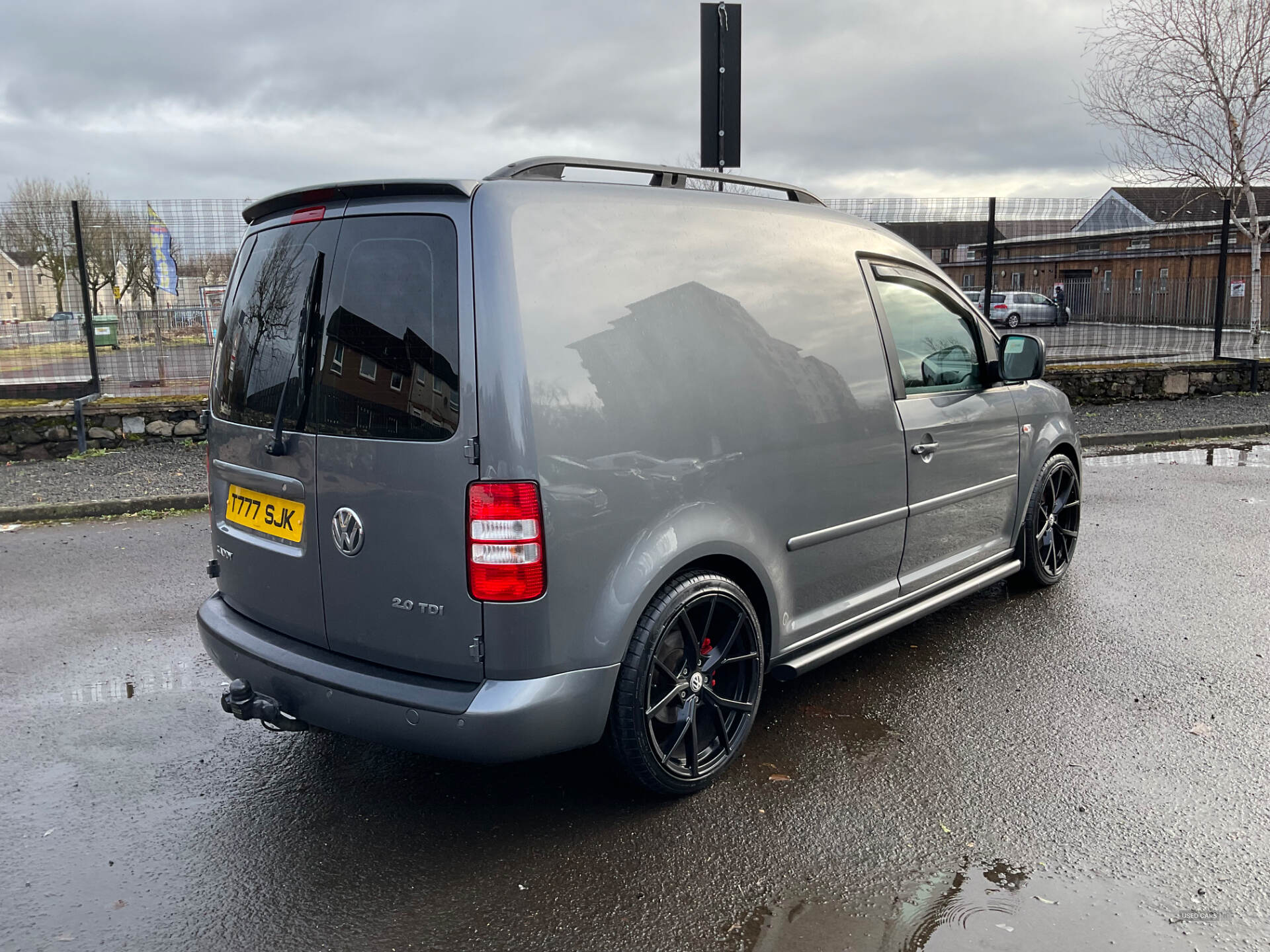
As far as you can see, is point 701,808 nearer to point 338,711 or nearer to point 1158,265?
point 338,711

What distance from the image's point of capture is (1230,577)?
541 centimetres

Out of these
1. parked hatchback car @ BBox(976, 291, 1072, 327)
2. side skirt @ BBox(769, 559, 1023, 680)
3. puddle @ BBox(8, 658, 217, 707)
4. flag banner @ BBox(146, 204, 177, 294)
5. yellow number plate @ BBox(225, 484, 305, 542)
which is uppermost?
flag banner @ BBox(146, 204, 177, 294)

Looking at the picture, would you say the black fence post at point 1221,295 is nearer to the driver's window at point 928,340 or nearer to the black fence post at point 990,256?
the black fence post at point 990,256

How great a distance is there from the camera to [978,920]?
252 cm

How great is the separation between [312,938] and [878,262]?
3219 mm

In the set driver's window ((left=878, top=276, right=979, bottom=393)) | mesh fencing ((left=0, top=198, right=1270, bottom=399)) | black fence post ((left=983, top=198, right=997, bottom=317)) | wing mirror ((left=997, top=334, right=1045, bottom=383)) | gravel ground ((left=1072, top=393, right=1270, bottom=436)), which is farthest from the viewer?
black fence post ((left=983, top=198, right=997, bottom=317))

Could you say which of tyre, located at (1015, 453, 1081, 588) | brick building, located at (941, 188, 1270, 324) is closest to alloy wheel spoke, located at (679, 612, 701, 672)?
tyre, located at (1015, 453, 1081, 588)

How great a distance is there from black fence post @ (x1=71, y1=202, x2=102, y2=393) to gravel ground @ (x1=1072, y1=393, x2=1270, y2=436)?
35.2ft

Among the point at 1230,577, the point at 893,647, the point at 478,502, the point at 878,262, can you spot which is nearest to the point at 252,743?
the point at 478,502

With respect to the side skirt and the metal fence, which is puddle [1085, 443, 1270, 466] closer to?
the metal fence

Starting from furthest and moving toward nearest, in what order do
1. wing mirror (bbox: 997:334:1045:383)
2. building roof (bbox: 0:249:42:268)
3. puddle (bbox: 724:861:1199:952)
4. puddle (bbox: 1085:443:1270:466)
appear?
1. building roof (bbox: 0:249:42:268)
2. puddle (bbox: 1085:443:1270:466)
3. wing mirror (bbox: 997:334:1045:383)
4. puddle (bbox: 724:861:1199:952)

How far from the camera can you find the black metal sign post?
287 inches

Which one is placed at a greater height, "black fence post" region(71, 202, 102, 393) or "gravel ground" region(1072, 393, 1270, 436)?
"black fence post" region(71, 202, 102, 393)

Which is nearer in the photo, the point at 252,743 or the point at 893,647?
the point at 252,743
